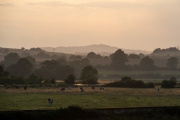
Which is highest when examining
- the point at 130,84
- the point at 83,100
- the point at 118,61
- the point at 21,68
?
the point at 118,61

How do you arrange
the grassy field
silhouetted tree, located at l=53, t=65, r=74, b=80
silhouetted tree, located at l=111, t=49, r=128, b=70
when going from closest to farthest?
1. the grassy field
2. silhouetted tree, located at l=53, t=65, r=74, b=80
3. silhouetted tree, located at l=111, t=49, r=128, b=70

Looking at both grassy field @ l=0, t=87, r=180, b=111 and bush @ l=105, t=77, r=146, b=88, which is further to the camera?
bush @ l=105, t=77, r=146, b=88

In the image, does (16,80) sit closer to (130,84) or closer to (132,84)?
(130,84)

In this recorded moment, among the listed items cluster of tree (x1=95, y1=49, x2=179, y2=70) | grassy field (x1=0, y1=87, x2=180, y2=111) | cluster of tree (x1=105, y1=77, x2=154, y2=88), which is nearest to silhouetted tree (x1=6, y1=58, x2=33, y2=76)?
cluster of tree (x1=95, y1=49, x2=179, y2=70)

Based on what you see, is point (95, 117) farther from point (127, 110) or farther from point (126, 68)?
point (126, 68)

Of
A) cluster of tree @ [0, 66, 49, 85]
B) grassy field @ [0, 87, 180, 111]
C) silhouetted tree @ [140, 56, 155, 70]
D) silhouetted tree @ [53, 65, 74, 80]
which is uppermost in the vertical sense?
silhouetted tree @ [140, 56, 155, 70]

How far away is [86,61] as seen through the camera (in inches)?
7431

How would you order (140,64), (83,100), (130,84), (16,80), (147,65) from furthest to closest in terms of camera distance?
(140,64) → (147,65) → (16,80) → (130,84) → (83,100)

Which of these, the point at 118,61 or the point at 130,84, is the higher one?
the point at 118,61

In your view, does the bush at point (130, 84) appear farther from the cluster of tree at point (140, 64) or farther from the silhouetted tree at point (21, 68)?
the cluster of tree at point (140, 64)

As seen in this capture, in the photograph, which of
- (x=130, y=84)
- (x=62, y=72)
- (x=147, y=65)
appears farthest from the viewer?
(x=147, y=65)

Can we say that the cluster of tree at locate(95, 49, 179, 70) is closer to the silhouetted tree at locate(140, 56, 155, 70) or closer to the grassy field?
the silhouetted tree at locate(140, 56, 155, 70)

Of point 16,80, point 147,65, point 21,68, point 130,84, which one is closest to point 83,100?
point 130,84

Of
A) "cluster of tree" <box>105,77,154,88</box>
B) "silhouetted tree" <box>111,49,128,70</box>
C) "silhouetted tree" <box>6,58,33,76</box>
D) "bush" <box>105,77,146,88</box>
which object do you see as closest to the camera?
"cluster of tree" <box>105,77,154,88</box>
